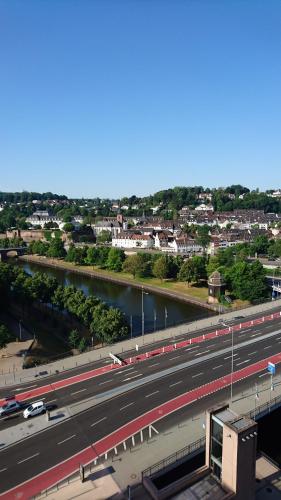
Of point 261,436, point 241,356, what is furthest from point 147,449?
point 241,356

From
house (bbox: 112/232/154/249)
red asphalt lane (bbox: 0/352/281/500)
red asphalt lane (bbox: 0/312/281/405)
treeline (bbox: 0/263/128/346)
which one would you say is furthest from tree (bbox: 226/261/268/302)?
house (bbox: 112/232/154/249)

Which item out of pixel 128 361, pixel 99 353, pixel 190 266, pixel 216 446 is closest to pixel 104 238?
pixel 190 266

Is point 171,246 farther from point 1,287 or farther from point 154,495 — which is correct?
point 154,495

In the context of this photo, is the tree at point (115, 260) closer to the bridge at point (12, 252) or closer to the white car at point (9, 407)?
the bridge at point (12, 252)

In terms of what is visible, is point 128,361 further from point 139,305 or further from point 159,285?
point 159,285

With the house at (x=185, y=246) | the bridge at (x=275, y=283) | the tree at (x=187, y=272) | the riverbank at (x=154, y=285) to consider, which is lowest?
the riverbank at (x=154, y=285)

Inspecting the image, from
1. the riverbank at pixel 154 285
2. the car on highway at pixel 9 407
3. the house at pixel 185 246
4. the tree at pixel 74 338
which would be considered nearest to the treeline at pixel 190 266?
the riverbank at pixel 154 285
